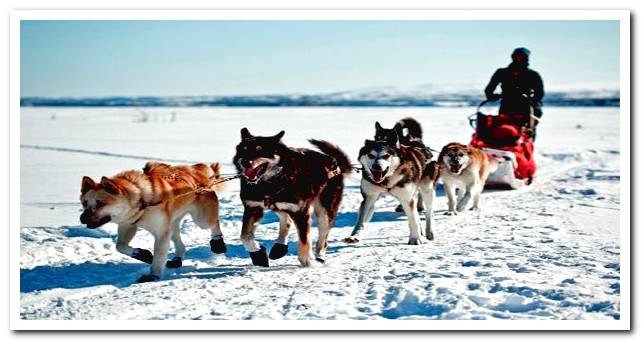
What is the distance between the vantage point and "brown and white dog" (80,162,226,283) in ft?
13.4

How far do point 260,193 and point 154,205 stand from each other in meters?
0.71

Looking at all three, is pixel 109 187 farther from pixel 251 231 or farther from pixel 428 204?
pixel 428 204

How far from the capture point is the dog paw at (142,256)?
14.6 feet

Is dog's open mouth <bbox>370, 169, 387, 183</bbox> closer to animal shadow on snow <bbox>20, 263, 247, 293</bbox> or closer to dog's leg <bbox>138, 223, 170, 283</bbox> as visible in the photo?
animal shadow on snow <bbox>20, 263, 247, 293</bbox>

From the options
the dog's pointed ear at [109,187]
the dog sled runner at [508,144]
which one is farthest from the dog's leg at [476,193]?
the dog's pointed ear at [109,187]

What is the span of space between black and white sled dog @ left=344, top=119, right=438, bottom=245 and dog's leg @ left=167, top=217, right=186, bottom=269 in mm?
1448

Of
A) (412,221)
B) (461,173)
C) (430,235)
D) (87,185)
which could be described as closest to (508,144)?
(461,173)

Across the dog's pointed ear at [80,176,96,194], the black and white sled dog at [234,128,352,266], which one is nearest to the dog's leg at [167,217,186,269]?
the black and white sled dog at [234,128,352,266]

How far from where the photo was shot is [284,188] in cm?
440

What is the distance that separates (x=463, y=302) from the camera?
3664mm

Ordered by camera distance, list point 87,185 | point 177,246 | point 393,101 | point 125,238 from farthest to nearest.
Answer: point 393,101 < point 177,246 < point 125,238 < point 87,185

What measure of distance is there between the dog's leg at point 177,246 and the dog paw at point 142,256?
0.83ft
